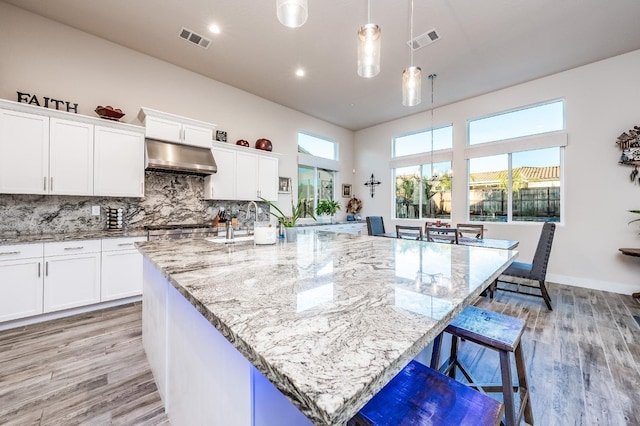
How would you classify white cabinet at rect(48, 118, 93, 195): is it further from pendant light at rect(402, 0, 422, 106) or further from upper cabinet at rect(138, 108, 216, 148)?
pendant light at rect(402, 0, 422, 106)

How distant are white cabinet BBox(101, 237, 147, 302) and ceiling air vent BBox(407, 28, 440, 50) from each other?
4.31m

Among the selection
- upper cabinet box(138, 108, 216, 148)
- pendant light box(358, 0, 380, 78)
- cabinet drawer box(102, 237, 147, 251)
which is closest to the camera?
pendant light box(358, 0, 380, 78)

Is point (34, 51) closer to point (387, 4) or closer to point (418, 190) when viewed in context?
point (387, 4)

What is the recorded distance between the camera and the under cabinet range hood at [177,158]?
130 inches

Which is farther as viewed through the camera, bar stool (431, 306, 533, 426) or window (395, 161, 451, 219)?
window (395, 161, 451, 219)

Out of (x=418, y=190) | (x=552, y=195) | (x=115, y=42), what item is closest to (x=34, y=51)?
(x=115, y=42)

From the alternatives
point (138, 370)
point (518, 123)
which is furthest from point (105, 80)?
point (518, 123)

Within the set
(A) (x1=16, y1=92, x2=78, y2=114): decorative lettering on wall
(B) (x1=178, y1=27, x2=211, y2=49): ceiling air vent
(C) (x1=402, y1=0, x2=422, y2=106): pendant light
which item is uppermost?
(B) (x1=178, y1=27, x2=211, y2=49): ceiling air vent

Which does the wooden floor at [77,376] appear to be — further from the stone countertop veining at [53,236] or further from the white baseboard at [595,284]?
the white baseboard at [595,284]

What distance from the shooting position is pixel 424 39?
10.8ft

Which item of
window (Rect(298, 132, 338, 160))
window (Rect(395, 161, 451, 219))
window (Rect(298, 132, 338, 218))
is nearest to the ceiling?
window (Rect(298, 132, 338, 160))

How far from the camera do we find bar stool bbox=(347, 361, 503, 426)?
Answer: 2.43ft

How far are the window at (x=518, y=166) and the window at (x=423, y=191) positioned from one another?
0.48m

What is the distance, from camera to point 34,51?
2953mm
